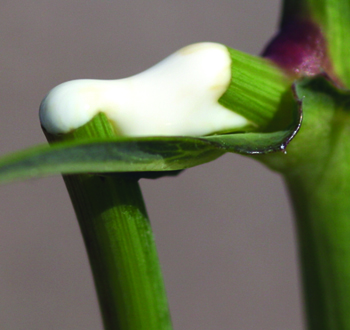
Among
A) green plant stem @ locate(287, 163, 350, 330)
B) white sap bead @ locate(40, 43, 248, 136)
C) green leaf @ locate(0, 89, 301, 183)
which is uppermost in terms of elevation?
white sap bead @ locate(40, 43, 248, 136)

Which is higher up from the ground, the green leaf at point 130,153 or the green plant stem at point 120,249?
the green leaf at point 130,153

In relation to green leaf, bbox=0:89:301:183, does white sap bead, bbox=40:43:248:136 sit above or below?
above

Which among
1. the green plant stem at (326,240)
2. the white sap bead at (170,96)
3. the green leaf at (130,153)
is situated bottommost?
the green plant stem at (326,240)

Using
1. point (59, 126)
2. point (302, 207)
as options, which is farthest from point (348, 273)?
point (59, 126)
